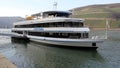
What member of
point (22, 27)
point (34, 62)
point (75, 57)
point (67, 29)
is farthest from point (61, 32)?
point (22, 27)

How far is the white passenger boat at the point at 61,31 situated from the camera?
29688 mm

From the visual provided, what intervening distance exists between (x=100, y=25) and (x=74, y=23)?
11996cm

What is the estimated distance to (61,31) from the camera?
31.3m

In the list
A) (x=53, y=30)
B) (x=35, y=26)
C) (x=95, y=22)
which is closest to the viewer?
(x=53, y=30)

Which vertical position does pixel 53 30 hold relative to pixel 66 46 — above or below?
above

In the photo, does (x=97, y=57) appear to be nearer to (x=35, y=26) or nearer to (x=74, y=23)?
(x=74, y=23)

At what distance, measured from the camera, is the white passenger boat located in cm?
2969

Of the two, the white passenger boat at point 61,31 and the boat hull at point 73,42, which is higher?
the white passenger boat at point 61,31

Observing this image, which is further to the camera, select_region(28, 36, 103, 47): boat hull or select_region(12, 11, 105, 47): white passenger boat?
select_region(12, 11, 105, 47): white passenger boat

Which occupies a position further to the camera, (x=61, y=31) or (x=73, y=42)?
(x=61, y=31)

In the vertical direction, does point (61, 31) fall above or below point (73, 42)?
above

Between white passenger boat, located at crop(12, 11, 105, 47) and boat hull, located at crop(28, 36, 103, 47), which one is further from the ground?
white passenger boat, located at crop(12, 11, 105, 47)

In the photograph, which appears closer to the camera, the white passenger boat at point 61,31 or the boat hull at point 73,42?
the boat hull at point 73,42

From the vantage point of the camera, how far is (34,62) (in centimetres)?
2245
